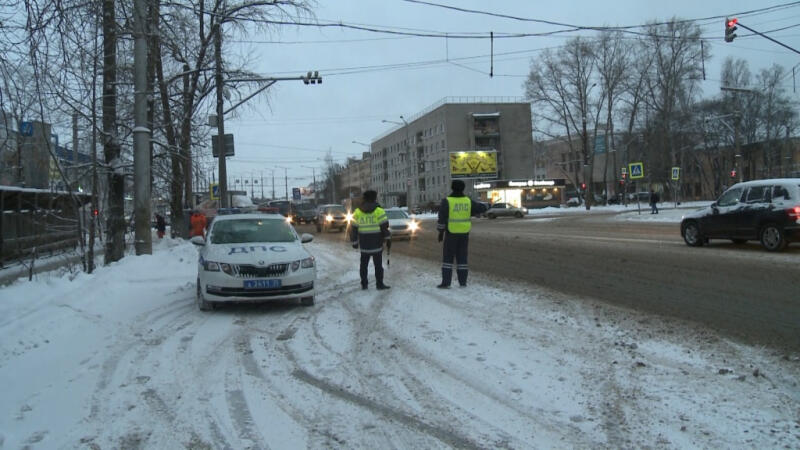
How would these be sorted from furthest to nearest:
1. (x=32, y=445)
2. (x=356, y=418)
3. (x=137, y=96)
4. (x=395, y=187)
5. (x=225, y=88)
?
(x=395, y=187) < (x=225, y=88) < (x=137, y=96) < (x=356, y=418) < (x=32, y=445)

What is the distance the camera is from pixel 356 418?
3982mm

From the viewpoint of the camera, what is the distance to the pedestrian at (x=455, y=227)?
913 cm

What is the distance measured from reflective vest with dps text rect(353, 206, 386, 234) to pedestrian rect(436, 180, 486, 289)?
105cm

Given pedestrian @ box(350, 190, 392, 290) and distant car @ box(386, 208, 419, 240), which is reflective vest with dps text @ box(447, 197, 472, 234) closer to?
pedestrian @ box(350, 190, 392, 290)

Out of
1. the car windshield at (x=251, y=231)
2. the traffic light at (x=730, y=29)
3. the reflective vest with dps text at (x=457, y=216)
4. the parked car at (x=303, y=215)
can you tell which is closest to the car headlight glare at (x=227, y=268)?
the car windshield at (x=251, y=231)

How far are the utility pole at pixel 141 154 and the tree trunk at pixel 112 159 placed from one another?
0.59m

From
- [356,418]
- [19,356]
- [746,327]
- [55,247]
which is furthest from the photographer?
[55,247]

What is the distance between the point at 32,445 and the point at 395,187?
105632mm

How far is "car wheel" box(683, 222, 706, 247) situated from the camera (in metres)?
14.8

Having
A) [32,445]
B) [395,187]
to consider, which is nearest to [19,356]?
[32,445]

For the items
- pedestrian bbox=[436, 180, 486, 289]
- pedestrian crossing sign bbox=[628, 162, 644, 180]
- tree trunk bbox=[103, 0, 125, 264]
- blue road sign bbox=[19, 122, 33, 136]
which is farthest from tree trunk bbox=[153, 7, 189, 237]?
pedestrian crossing sign bbox=[628, 162, 644, 180]

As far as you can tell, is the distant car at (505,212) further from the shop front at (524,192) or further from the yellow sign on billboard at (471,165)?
the yellow sign on billboard at (471,165)

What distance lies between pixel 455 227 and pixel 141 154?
6.87 m

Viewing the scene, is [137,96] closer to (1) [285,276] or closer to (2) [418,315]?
(1) [285,276]
